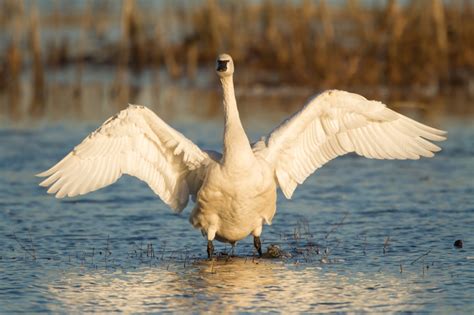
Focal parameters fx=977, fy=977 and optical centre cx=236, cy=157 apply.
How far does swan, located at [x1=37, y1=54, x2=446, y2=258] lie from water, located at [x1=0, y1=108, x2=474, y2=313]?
62 centimetres

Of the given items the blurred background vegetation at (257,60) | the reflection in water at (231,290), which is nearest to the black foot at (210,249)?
the reflection in water at (231,290)

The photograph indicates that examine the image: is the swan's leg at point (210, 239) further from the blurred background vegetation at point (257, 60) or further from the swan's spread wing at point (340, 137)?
the blurred background vegetation at point (257, 60)

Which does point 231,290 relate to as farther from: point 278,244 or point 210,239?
point 278,244

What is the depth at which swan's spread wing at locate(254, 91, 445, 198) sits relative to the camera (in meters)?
10.2

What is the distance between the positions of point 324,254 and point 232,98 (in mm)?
1909

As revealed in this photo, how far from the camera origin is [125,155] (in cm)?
1012

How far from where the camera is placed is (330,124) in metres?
10.4

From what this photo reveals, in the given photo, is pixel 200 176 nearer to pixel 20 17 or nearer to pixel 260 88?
pixel 260 88

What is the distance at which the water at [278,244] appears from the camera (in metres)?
8.45

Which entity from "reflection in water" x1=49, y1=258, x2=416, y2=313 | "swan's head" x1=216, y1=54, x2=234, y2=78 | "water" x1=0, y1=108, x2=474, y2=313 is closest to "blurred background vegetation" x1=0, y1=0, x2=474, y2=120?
"water" x1=0, y1=108, x2=474, y2=313

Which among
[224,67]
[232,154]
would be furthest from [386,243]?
[224,67]

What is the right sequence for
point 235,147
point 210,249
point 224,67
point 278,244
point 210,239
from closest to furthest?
point 235,147, point 224,67, point 210,239, point 210,249, point 278,244

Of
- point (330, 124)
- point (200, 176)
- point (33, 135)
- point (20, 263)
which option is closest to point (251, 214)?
point (200, 176)

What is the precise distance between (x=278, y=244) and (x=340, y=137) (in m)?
1.39
